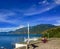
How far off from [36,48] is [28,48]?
6.46ft

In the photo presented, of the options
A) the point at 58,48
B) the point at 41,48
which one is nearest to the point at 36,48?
the point at 41,48

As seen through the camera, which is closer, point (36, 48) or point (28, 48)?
point (28, 48)

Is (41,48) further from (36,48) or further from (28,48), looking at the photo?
(28,48)

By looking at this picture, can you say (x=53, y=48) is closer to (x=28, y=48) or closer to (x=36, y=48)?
(x=36, y=48)

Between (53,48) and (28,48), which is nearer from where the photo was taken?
(28,48)

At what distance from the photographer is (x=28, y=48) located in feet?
72.4

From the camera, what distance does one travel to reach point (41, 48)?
2395cm

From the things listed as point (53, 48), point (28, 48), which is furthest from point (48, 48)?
point (28, 48)

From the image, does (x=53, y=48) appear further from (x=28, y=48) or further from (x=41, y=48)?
(x=28, y=48)

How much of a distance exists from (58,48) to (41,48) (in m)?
1.90

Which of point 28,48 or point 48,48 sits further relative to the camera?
point 48,48

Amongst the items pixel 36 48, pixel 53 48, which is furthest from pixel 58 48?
pixel 36 48

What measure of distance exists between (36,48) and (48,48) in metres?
1.37

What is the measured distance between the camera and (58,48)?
77.9 ft
